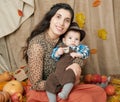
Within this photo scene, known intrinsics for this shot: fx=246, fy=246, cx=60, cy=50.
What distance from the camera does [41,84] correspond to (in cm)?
158

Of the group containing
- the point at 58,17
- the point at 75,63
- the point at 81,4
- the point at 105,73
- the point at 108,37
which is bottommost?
the point at 105,73

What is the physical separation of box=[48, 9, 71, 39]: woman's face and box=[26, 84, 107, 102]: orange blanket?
15.0 inches

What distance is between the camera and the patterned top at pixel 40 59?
5.17 feet

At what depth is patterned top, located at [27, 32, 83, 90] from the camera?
1.58 m

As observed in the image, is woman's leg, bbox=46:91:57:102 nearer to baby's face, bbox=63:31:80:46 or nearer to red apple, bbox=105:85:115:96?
baby's face, bbox=63:31:80:46

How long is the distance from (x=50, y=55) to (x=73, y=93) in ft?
1.02

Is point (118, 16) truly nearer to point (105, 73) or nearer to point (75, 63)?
point (105, 73)

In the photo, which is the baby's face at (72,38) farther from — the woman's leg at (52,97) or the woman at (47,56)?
the woman's leg at (52,97)

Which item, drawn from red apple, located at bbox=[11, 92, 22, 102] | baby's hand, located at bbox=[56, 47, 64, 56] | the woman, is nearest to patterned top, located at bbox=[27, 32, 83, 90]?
the woman

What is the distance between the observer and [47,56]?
5.41ft

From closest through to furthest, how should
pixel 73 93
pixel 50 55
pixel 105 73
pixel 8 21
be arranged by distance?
pixel 73 93 < pixel 50 55 < pixel 8 21 < pixel 105 73

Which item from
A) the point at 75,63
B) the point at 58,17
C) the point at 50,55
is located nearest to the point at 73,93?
the point at 75,63

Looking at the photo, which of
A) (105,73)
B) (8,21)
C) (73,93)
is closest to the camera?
(73,93)

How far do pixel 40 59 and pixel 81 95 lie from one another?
35 centimetres
